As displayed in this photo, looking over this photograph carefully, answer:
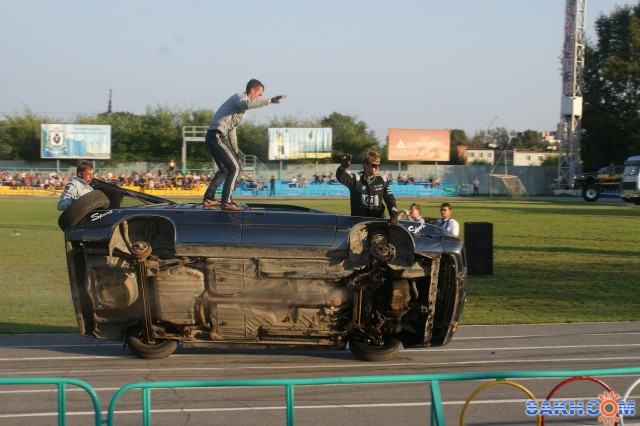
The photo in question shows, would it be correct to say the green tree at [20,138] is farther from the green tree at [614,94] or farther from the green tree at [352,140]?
the green tree at [614,94]

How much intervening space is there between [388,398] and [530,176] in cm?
7368

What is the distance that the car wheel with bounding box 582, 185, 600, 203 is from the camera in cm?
5747

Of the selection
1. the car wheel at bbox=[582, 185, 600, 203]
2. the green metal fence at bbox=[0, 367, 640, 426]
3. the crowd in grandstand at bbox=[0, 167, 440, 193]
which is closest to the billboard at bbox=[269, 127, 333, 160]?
the crowd in grandstand at bbox=[0, 167, 440, 193]

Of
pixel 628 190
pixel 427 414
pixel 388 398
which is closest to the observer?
pixel 427 414

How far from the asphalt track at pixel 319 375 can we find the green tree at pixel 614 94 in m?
69.9

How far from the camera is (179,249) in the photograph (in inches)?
330

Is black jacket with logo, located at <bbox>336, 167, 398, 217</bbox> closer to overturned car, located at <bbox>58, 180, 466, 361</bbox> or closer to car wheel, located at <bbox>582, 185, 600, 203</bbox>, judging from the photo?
overturned car, located at <bbox>58, 180, 466, 361</bbox>

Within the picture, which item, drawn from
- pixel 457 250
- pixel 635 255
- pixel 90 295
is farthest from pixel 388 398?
pixel 635 255

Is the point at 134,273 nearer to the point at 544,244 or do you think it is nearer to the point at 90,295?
the point at 90,295

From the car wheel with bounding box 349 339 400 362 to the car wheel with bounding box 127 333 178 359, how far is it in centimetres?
206

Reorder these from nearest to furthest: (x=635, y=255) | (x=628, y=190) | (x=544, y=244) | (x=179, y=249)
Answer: (x=179, y=249) → (x=635, y=255) → (x=544, y=244) → (x=628, y=190)

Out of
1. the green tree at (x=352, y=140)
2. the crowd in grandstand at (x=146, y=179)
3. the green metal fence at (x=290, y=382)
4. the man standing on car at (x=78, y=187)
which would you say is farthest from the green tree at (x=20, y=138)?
the green metal fence at (x=290, y=382)

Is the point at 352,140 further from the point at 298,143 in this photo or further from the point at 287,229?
the point at 287,229

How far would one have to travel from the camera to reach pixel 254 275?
845 cm
